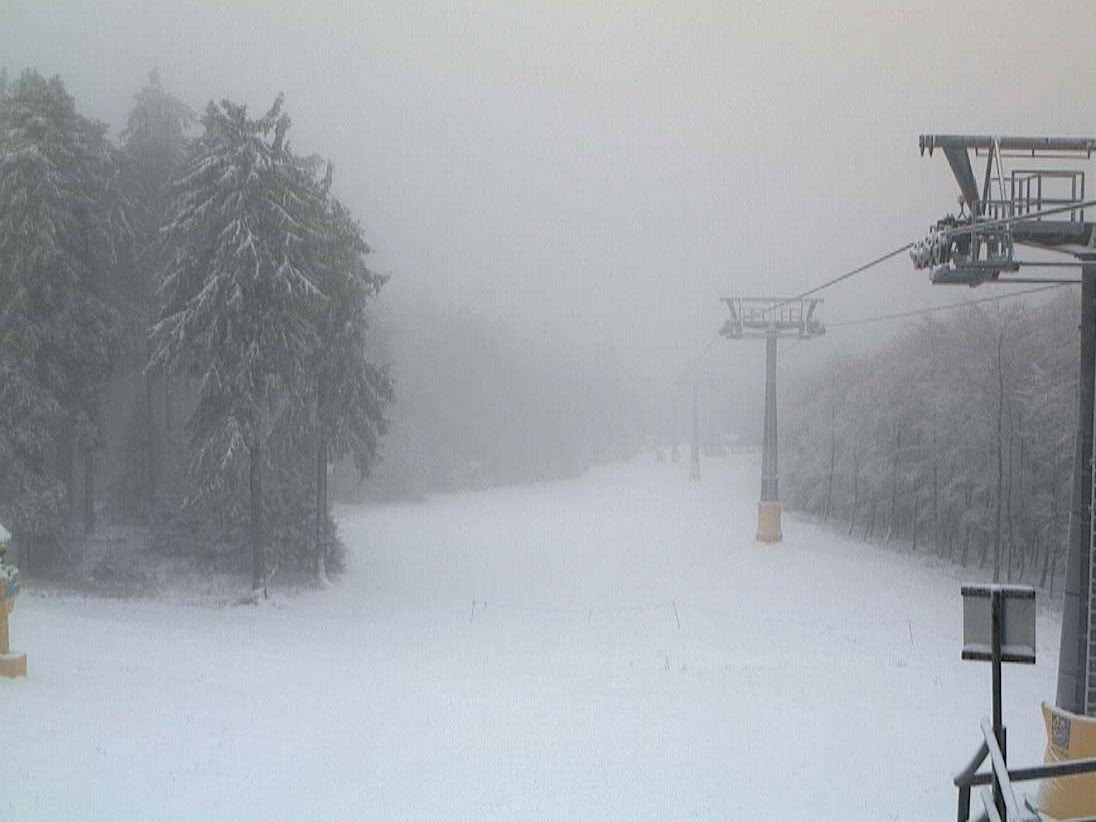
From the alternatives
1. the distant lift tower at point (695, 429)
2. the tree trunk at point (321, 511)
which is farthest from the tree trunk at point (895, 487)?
the distant lift tower at point (695, 429)

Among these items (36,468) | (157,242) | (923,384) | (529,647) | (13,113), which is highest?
(13,113)

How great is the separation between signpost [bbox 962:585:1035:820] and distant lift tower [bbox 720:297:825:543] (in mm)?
30523

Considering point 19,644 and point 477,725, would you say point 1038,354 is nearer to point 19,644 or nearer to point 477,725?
point 477,725

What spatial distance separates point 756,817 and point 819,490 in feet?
164

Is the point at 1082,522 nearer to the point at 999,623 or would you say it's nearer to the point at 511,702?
the point at 999,623

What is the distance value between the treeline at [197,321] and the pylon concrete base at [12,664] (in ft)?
36.1

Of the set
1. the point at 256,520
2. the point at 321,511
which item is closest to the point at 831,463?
the point at 321,511

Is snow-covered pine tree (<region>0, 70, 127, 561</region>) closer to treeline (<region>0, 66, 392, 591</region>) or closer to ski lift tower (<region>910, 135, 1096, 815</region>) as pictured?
treeline (<region>0, 66, 392, 591</region>)

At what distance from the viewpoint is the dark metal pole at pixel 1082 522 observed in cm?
1122

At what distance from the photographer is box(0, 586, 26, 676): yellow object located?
13.5 metres

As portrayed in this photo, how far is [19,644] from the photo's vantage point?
1630 centimetres

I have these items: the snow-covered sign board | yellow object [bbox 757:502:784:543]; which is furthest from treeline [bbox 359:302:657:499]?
the snow-covered sign board

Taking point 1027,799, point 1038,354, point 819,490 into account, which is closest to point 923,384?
point 1038,354

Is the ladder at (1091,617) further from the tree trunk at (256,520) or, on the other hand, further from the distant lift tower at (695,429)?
the distant lift tower at (695,429)
